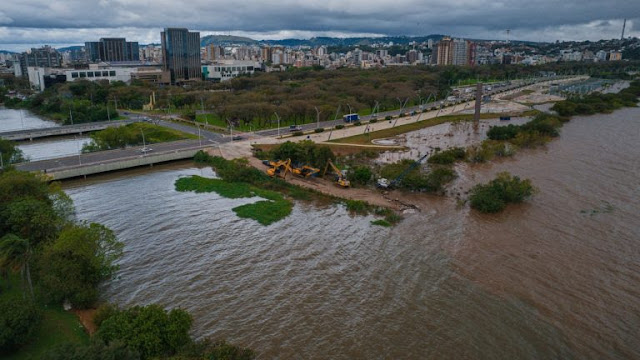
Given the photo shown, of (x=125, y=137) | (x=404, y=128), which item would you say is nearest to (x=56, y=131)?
(x=125, y=137)

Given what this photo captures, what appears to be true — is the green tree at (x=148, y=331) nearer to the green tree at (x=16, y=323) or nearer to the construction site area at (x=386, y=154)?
the green tree at (x=16, y=323)

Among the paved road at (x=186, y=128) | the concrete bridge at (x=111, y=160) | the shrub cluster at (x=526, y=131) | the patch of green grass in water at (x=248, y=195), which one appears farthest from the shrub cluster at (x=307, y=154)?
the shrub cluster at (x=526, y=131)

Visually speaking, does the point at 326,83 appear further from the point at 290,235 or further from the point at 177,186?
the point at 290,235

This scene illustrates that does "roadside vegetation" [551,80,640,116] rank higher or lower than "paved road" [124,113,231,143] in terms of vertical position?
higher

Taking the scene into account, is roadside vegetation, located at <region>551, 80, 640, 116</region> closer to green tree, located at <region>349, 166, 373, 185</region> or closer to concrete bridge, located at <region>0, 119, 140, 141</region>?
green tree, located at <region>349, 166, 373, 185</region>

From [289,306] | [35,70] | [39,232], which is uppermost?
[35,70]

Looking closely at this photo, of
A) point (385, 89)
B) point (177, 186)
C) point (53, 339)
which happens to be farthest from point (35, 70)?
point (53, 339)

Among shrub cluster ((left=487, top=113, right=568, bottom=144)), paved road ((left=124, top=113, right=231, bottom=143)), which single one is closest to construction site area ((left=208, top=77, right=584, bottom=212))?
shrub cluster ((left=487, top=113, right=568, bottom=144))
